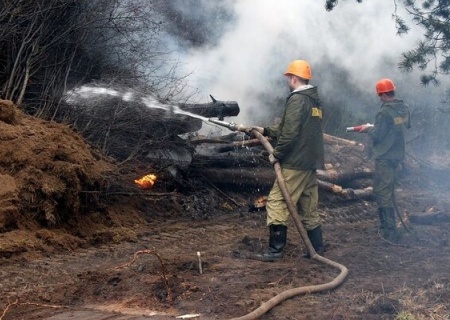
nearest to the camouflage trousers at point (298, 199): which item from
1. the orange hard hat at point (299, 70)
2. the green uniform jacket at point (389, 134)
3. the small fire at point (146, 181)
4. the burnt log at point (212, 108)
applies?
the orange hard hat at point (299, 70)

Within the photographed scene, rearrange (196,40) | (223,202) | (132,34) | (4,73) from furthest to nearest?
1. (196,40)
2. (132,34)
3. (223,202)
4. (4,73)

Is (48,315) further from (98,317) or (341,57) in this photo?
(341,57)

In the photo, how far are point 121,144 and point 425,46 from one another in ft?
15.4

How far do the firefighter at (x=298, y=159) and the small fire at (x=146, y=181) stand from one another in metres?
2.56

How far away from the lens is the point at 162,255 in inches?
265

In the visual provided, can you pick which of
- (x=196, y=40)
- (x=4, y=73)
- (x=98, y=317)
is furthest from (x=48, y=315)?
(x=196, y=40)

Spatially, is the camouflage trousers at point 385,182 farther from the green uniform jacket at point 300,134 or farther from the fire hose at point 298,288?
the fire hose at point 298,288

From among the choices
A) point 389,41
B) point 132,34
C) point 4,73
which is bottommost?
point 4,73

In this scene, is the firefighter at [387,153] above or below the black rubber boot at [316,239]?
above

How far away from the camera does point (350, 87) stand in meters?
18.1

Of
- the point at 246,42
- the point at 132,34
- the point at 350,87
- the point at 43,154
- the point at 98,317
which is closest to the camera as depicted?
the point at 98,317

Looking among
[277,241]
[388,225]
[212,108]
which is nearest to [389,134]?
[388,225]

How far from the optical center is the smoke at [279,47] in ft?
47.6

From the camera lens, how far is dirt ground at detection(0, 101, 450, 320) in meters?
4.86
